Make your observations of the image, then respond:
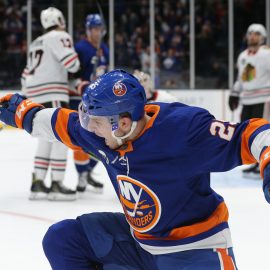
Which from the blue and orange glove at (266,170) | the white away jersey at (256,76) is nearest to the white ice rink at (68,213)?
the white away jersey at (256,76)

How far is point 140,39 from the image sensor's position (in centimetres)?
1078

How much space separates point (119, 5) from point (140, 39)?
62 centimetres

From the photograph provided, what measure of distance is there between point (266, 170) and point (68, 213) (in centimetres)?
262

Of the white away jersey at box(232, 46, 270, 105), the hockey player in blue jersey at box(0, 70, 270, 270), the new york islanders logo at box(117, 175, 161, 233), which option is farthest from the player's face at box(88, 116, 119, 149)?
the white away jersey at box(232, 46, 270, 105)

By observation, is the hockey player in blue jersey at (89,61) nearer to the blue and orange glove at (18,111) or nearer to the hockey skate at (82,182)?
the hockey skate at (82,182)

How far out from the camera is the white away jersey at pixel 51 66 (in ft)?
14.8

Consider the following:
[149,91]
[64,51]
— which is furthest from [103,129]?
[64,51]

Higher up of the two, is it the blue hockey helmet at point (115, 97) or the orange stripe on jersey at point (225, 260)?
the blue hockey helmet at point (115, 97)

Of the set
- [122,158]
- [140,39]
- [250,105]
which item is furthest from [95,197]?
[140,39]

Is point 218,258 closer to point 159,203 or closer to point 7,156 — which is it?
point 159,203

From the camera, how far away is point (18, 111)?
2.34 m

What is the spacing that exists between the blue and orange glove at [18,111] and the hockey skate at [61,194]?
7.05 ft

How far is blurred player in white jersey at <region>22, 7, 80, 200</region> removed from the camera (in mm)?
4531

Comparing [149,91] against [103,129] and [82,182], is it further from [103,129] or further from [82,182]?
[103,129]
